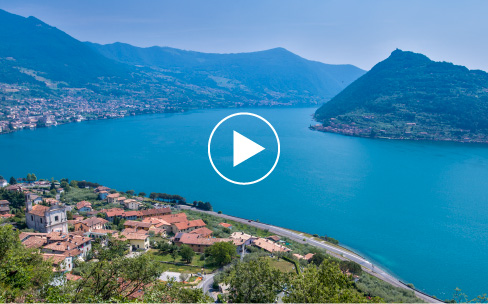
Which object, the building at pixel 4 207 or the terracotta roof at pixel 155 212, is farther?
the terracotta roof at pixel 155 212

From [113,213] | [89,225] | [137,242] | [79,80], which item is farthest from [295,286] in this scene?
[79,80]

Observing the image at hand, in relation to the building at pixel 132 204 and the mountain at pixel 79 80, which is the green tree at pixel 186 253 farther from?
the mountain at pixel 79 80

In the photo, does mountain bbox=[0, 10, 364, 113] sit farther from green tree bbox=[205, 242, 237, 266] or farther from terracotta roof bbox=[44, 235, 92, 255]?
green tree bbox=[205, 242, 237, 266]

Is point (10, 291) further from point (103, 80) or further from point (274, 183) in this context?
point (103, 80)

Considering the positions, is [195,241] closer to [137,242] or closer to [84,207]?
[137,242]

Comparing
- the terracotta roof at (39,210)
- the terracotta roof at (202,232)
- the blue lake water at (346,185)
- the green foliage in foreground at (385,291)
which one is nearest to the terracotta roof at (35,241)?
the terracotta roof at (39,210)

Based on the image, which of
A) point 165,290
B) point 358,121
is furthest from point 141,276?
point 358,121

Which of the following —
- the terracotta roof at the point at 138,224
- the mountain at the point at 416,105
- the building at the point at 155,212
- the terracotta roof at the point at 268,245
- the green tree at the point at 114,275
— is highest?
the mountain at the point at 416,105

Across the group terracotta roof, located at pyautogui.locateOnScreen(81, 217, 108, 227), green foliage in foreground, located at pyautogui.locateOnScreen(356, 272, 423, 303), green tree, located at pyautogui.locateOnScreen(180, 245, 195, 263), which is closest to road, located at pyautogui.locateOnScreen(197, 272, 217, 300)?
green tree, located at pyautogui.locateOnScreen(180, 245, 195, 263)
